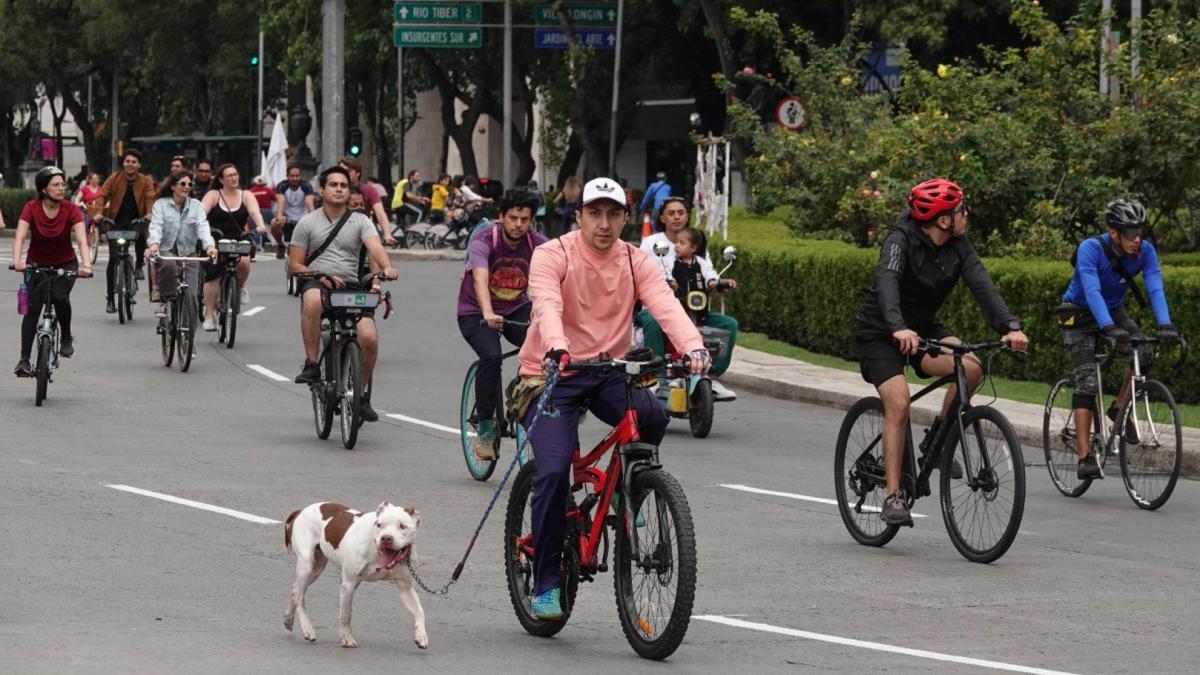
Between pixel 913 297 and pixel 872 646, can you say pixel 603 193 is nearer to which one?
pixel 872 646

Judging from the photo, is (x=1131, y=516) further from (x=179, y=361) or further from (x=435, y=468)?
(x=179, y=361)

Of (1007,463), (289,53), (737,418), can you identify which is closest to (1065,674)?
(1007,463)

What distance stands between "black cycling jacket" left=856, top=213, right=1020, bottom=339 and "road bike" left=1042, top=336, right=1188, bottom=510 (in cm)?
218

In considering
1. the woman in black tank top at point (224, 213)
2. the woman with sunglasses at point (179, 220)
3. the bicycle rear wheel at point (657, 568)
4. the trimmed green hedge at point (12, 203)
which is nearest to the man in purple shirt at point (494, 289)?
the bicycle rear wheel at point (657, 568)

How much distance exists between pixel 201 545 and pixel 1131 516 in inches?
203

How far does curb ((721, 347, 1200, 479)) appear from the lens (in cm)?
1501

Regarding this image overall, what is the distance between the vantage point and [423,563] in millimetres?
9898

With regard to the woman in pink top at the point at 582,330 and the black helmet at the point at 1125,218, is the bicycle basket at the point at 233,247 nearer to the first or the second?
the black helmet at the point at 1125,218

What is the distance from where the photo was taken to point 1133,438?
12617 millimetres

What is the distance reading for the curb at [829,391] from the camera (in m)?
15.0

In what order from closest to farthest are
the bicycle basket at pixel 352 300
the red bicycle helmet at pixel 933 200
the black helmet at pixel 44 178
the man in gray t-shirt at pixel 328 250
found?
the red bicycle helmet at pixel 933 200 < the bicycle basket at pixel 352 300 < the man in gray t-shirt at pixel 328 250 < the black helmet at pixel 44 178

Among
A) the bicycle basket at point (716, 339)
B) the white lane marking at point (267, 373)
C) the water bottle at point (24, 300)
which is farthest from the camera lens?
the white lane marking at point (267, 373)

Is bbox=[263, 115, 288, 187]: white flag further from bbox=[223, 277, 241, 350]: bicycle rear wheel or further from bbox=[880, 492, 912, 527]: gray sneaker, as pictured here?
bbox=[880, 492, 912, 527]: gray sneaker

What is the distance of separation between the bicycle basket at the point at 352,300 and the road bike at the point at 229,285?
7107mm
